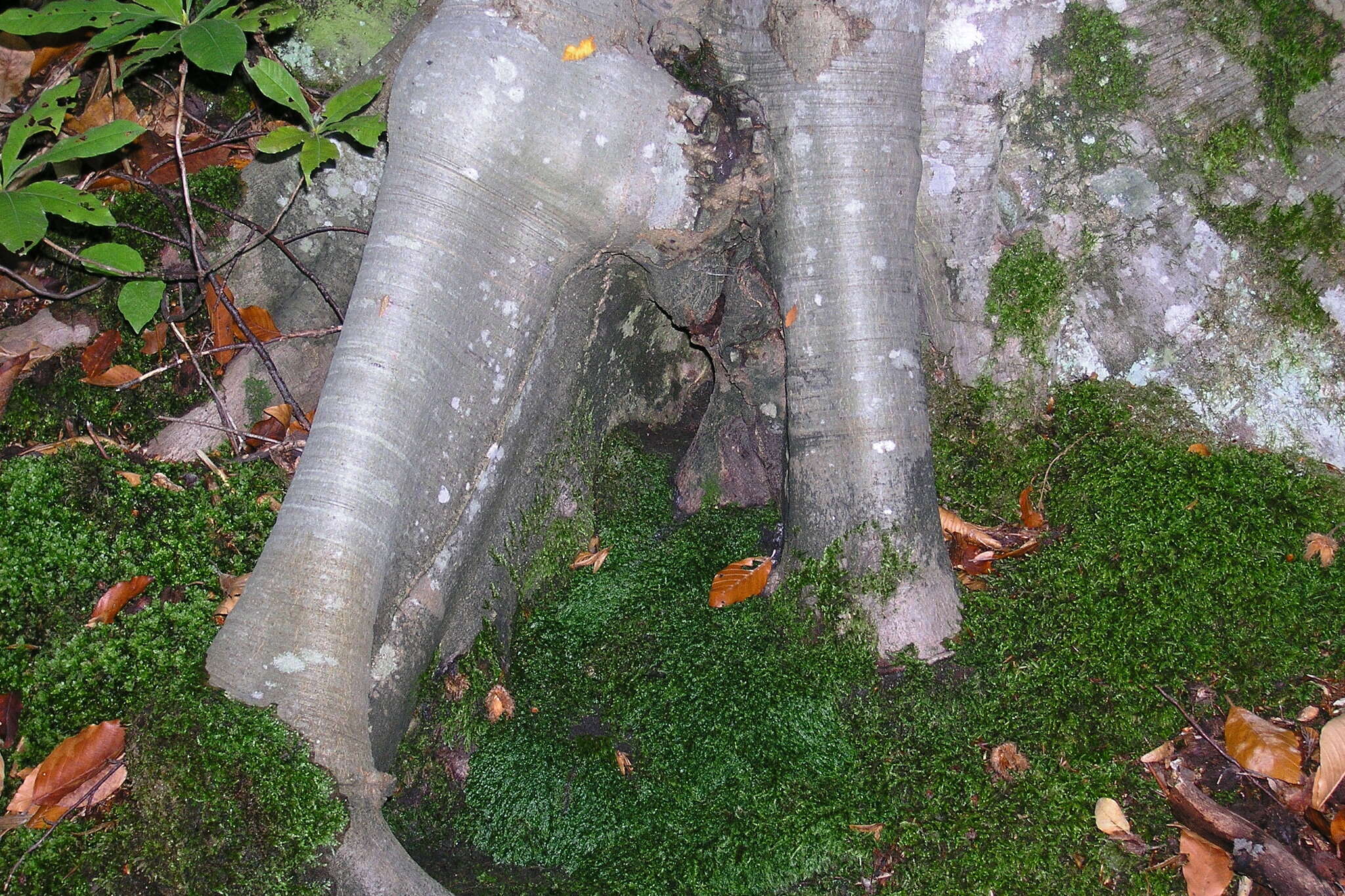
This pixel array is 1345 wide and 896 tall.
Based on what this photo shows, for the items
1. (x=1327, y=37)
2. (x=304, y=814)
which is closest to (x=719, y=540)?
(x=304, y=814)

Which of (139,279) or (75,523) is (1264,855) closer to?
(75,523)

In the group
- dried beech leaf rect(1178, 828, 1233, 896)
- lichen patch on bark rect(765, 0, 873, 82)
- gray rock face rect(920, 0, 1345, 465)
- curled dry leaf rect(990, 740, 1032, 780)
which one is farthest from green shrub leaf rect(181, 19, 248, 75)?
dried beech leaf rect(1178, 828, 1233, 896)

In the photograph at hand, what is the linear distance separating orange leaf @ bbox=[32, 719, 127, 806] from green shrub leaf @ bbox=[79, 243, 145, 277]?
1.14 m


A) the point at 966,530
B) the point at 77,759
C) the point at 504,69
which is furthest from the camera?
the point at 966,530

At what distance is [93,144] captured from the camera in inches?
81.5

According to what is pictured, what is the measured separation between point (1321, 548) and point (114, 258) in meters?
3.33

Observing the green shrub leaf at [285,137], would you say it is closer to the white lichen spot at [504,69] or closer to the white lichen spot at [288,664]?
the white lichen spot at [504,69]

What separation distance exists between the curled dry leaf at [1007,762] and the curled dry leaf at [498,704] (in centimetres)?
129

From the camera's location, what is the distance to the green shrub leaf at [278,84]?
2.19 meters

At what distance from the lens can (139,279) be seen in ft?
7.89

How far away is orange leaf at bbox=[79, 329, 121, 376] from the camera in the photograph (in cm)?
251

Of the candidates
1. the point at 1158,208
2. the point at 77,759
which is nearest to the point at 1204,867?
the point at 1158,208

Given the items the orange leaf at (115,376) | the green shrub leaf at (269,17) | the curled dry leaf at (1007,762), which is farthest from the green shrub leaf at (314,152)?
the curled dry leaf at (1007,762)

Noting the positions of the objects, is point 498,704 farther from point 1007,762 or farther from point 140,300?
point 140,300
